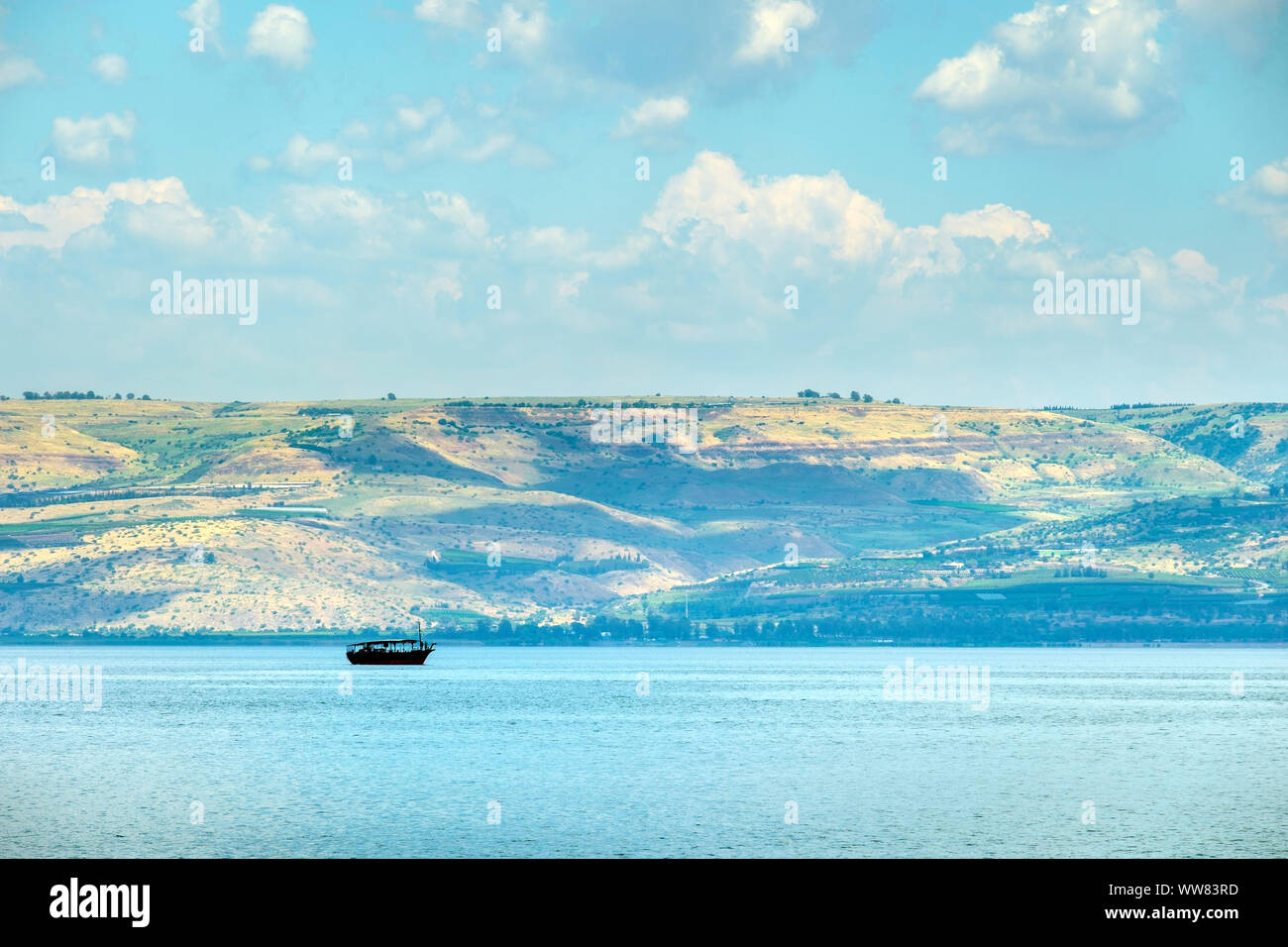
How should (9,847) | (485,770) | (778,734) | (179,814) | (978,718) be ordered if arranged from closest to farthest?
(9,847) → (179,814) → (485,770) → (778,734) → (978,718)

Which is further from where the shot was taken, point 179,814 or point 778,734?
point 778,734

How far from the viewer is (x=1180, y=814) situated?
10506cm

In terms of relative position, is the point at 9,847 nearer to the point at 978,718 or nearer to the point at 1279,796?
the point at 1279,796

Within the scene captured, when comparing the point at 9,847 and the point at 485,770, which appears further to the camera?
the point at 485,770
